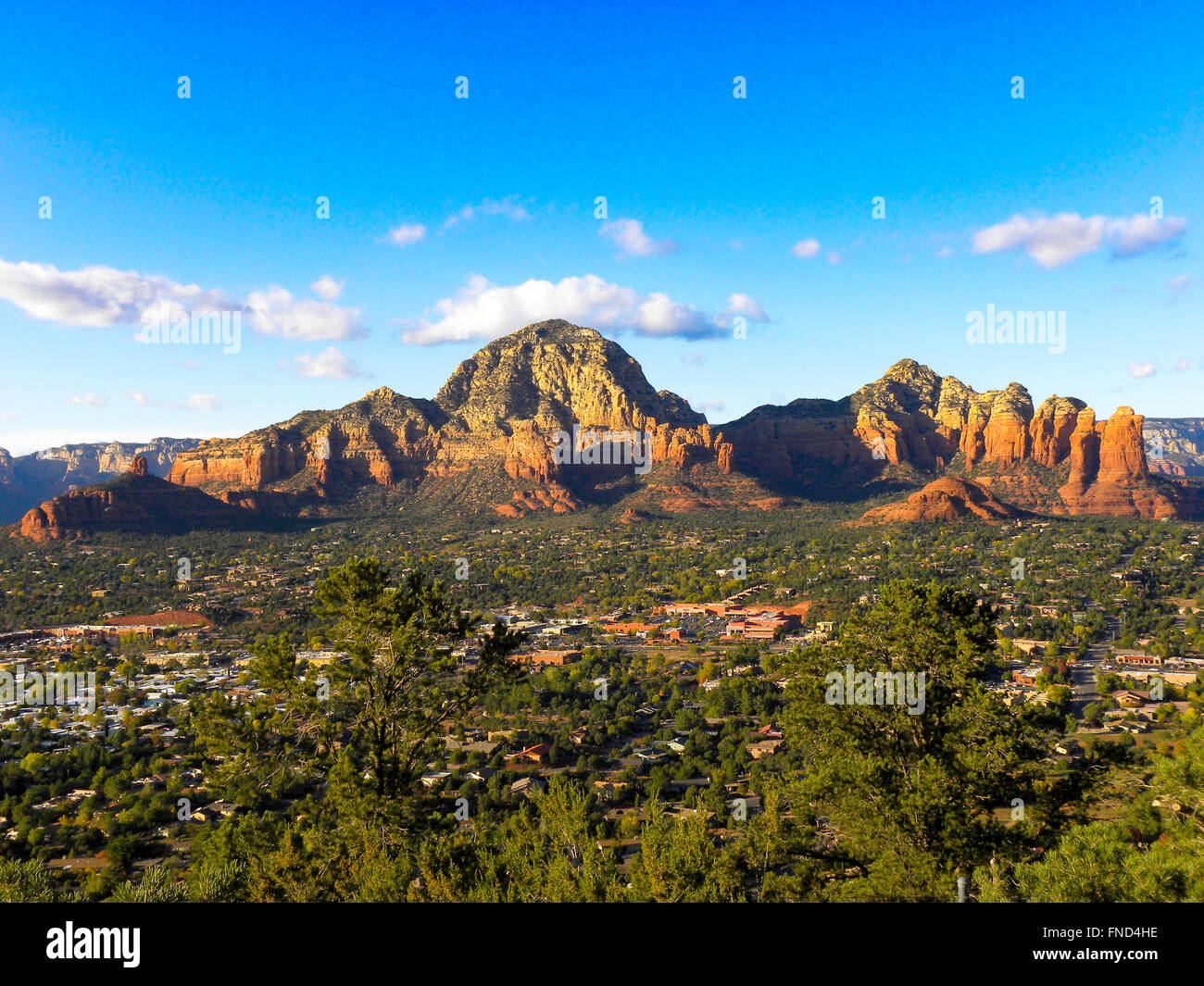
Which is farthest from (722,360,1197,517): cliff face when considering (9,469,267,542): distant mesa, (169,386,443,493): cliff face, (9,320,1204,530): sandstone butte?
(9,469,267,542): distant mesa

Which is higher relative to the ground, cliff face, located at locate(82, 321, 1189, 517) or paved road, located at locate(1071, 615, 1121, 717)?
cliff face, located at locate(82, 321, 1189, 517)

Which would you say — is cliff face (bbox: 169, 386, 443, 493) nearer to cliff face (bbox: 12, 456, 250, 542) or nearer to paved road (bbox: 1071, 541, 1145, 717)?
cliff face (bbox: 12, 456, 250, 542)

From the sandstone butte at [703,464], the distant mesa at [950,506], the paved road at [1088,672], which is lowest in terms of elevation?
the paved road at [1088,672]

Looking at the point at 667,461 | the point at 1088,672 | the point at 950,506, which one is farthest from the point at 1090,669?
the point at 667,461

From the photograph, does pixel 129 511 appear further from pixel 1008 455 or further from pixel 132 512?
pixel 1008 455

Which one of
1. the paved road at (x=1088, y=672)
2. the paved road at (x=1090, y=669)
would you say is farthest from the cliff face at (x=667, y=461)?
the paved road at (x=1088, y=672)

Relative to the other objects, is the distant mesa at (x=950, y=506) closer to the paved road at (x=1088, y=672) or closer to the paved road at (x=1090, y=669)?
the paved road at (x=1090, y=669)

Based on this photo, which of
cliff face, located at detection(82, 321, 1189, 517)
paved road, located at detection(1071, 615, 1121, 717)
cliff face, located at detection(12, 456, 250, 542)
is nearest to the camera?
paved road, located at detection(1071, 615, 1121, 717)
